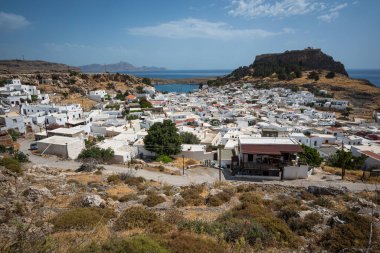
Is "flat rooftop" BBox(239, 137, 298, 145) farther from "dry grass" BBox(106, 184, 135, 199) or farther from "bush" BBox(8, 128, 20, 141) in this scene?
"bush" BBox(8, 128, 20, 141)

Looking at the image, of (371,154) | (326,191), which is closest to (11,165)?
(326,191)

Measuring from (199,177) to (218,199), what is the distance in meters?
8.88

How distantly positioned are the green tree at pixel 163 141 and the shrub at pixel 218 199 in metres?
14.3

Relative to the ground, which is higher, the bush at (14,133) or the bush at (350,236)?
the bush at (350,236)

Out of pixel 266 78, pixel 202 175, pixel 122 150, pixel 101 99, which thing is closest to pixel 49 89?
pixel 101 99

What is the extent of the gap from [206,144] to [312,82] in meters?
98.2

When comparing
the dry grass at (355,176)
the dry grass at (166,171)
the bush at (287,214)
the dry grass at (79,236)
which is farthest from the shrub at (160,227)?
the dry grass at (355,176)

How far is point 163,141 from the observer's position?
28656 millimetres

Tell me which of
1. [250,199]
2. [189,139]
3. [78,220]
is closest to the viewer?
[78,220]

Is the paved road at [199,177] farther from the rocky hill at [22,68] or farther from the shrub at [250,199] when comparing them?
the rocky hill at [22,68]

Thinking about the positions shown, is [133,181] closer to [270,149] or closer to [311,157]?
[270,149]

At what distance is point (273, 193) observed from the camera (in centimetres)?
1716

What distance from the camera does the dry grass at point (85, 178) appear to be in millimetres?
18484

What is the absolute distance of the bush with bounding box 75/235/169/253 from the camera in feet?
21.8
